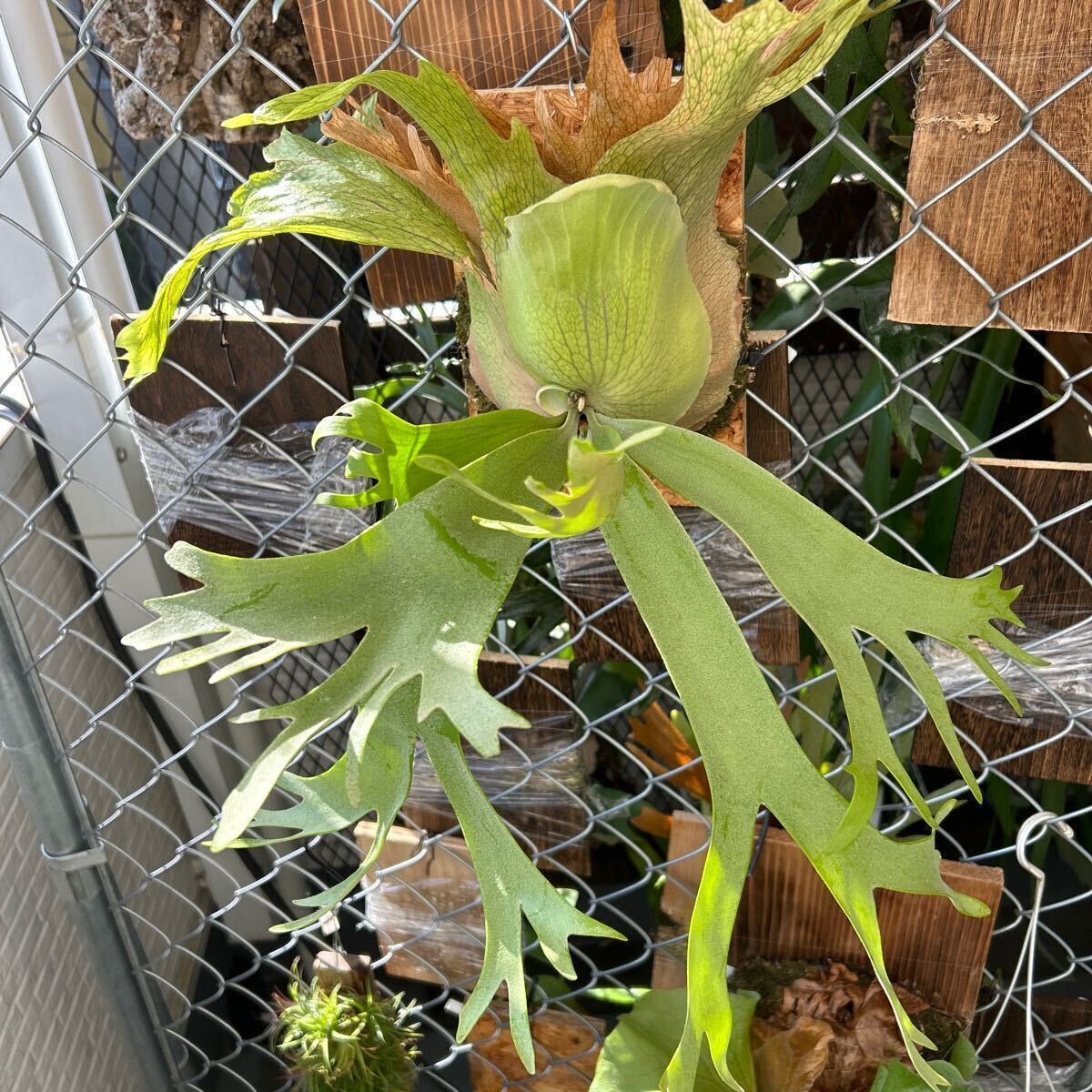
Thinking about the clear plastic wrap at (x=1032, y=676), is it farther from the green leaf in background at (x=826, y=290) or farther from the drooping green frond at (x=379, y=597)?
the drooping green frond at (x=379, y=597)

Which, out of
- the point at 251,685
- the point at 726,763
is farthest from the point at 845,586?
the point at 251,685

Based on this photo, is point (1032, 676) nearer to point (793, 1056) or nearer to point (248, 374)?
point (793, 1056)

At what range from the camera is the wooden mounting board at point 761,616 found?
62 cm

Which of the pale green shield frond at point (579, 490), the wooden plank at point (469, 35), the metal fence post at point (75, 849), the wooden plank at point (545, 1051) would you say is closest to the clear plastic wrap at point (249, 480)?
the metal fence post at point (75, 849)

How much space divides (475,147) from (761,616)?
1.41 ft

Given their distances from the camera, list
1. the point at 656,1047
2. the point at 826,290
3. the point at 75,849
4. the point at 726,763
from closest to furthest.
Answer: the point at 726,763 → the point at 826,290 → the point at 656,1047 → the point at 75,849

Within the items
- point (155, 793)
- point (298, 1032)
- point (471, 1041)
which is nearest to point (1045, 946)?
point (471, 1041)

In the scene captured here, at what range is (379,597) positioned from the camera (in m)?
0.45

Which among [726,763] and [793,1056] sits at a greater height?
[726,763]

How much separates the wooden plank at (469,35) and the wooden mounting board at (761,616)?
0.19m

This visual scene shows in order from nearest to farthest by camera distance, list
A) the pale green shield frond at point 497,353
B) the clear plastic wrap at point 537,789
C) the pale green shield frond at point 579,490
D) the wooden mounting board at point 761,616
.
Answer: the pale green shield frond at point 579,490 → the pale green shield frond at point 497,353 → the wooden mounting board at point 761,616 → the clear plastic wrap at point 537,789

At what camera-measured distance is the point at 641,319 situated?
0.42 meters

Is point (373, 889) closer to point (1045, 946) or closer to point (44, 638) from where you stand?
point (44, 638)

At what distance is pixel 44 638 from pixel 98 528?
125mm
